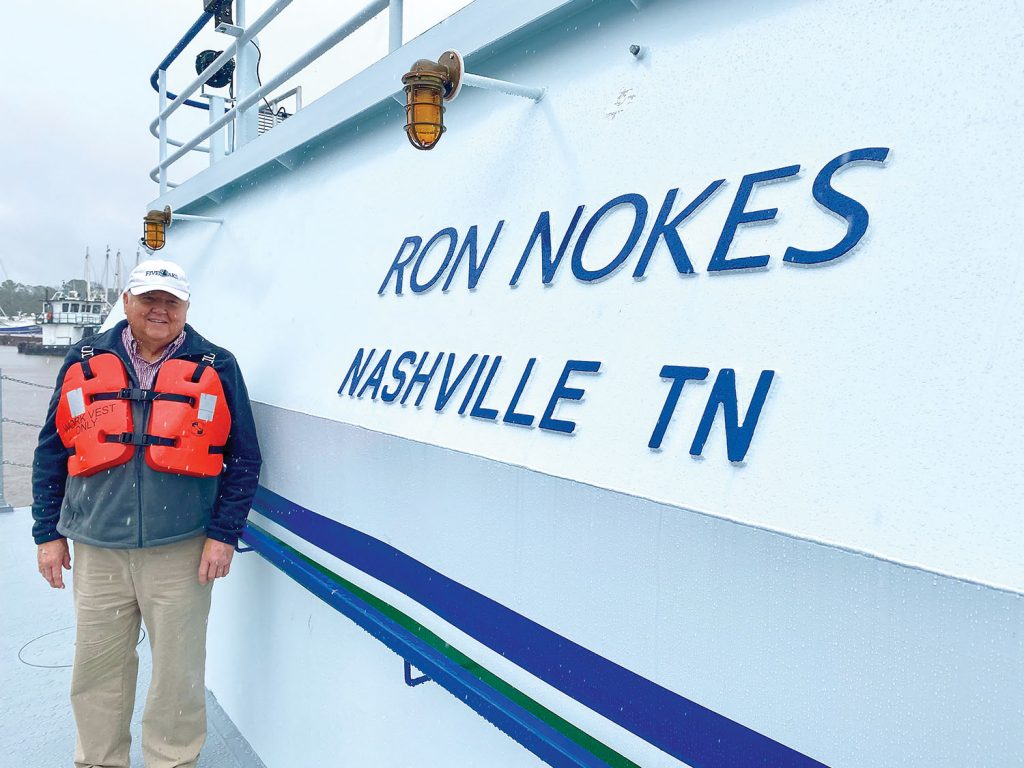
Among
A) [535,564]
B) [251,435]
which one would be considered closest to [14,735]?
[251,435]

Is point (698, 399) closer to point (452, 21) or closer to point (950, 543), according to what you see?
point (950, 543)

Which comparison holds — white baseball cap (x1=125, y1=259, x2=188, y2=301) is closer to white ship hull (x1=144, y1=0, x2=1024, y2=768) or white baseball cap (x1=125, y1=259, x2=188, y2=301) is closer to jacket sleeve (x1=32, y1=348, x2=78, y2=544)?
jacket sleeve (x1=32, y1=348, x2=78, y2=544)

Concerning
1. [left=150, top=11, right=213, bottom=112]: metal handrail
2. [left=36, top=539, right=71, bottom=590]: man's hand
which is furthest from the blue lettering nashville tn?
[left=150, top=11, right=213, bottom=112]: metal handrail

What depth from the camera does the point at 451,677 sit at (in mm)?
1568

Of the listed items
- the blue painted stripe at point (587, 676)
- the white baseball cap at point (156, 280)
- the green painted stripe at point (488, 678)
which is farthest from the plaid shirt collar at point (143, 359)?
the blue painted stripe at point (587, 676)

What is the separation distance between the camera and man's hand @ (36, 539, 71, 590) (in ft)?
8.36

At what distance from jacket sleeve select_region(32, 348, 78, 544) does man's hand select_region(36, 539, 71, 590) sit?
0.09 feet

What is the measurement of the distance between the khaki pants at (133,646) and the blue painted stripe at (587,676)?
0.93m

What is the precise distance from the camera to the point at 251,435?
2.52m

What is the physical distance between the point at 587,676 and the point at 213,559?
5.61 ft

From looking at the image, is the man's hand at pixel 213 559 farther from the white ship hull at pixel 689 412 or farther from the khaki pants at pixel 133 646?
the white ship hull at pixel 689 412

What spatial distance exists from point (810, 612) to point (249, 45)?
3786 millimetres

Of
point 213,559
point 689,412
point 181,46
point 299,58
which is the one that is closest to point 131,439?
point 213,559

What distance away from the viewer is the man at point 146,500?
7.74 ft
